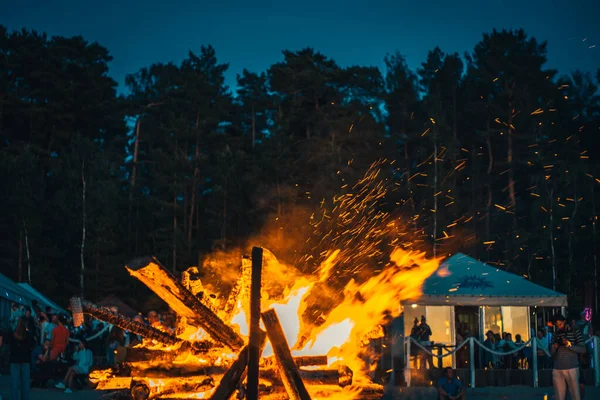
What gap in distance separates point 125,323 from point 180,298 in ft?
2.64

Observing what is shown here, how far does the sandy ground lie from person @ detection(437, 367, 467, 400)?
92.2 inches

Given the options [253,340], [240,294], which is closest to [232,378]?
[253,340]

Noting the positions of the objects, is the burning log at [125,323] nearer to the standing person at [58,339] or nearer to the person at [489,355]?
the standing person at [58,339]

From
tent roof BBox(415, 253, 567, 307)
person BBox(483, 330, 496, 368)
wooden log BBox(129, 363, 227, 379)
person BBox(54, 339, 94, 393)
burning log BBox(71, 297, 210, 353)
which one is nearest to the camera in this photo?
burning log BBox(71, 297, 210, 353)

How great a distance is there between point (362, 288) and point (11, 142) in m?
43.7

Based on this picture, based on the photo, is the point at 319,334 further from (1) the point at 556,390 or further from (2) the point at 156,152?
(2) the point at 156,152

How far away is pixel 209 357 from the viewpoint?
7.22 metres

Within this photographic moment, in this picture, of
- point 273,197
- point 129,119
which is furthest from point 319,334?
point 129,119

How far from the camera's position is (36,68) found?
49.6 metres

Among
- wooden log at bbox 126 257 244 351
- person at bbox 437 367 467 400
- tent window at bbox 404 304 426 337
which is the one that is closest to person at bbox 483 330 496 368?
tent window at bbox 404 304 426 337

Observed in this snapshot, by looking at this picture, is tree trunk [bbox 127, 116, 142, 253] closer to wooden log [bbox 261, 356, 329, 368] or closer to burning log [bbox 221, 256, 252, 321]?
burning log [bbox 221, 256, 252, 321]

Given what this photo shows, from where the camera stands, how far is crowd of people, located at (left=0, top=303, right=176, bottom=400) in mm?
12242

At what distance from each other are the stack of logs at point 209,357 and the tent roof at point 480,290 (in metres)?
12.4

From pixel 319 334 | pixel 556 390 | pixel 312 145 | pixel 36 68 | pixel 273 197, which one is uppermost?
pixel 36 68
